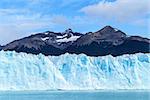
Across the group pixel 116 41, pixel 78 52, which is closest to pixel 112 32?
pixel 116 41

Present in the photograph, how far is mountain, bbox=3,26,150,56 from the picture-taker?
14.5 m

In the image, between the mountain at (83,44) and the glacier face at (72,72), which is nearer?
the glacier face at (72,72)

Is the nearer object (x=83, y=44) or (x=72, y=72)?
(x=72, y=72)

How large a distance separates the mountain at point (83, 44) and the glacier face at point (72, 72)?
17.6 inches

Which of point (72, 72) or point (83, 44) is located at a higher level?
point (83, 44)

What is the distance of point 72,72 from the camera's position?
48.1 feet

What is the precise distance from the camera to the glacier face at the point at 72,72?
14266 mm

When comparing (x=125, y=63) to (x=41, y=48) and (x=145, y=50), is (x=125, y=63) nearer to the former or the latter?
(x=145, y=50)

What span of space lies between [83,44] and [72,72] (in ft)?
5.35

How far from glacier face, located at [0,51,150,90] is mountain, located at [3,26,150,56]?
0.45m

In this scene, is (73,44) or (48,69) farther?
(73,44)

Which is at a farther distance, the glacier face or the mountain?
the mountain

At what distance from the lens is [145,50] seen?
1535 centimetres

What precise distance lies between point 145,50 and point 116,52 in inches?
41.3
